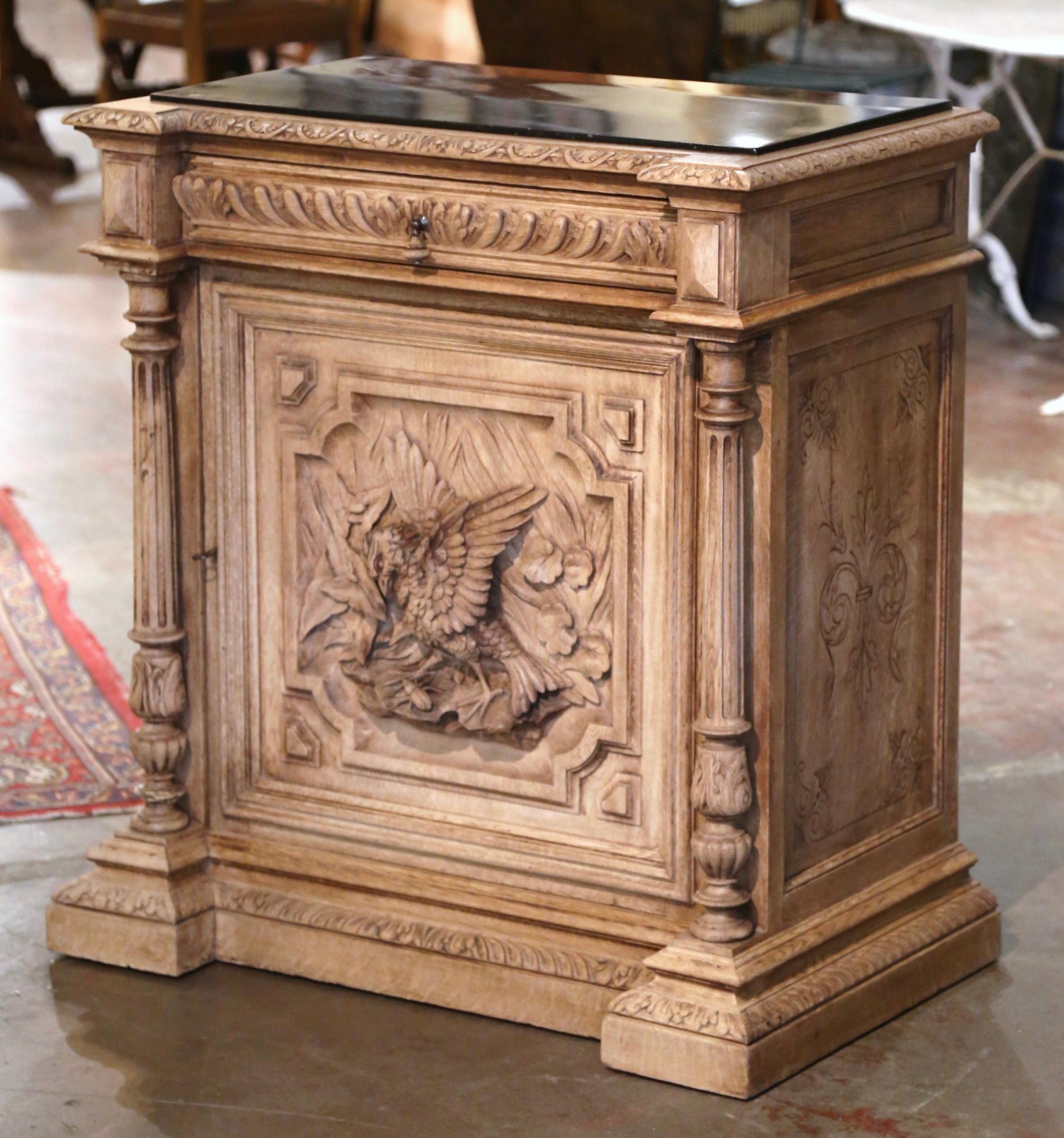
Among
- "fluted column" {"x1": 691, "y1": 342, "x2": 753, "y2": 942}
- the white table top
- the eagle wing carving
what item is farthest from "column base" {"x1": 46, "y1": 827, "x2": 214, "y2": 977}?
the white table top

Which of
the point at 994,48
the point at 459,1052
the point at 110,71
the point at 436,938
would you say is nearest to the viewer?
the point at 459,1052

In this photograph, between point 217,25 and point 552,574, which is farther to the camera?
point 217,25

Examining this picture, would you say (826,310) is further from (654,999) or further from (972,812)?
(972,812)

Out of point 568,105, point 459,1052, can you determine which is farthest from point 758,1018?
point 568,105

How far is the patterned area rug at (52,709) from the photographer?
3764 millimetres

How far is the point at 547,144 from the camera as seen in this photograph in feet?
8.73

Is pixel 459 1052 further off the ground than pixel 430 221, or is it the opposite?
pixel 430 221

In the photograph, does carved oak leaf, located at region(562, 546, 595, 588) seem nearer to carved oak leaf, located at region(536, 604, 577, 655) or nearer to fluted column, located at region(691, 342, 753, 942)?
carved oak leaf, located at region(536, 604, 577, 655)

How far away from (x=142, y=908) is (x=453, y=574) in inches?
25.5

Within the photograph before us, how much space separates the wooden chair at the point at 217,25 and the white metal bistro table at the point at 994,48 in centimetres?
251

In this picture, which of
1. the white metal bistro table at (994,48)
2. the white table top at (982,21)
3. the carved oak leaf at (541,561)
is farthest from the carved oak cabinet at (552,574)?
the white table top at (982,21)

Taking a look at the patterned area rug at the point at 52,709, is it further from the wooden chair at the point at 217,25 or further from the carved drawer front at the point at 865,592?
the wooden chair at the point at 217,25

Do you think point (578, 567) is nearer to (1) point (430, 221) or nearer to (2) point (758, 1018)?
(1) point (430, 221)

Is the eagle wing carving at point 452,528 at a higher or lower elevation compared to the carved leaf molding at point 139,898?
higher
